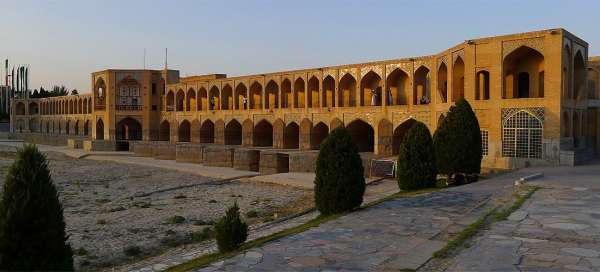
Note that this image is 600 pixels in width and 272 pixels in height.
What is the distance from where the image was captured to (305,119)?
94.3 feet

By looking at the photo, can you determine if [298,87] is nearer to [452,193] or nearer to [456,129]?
[456,129]

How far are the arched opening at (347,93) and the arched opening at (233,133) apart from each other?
9.48 meters

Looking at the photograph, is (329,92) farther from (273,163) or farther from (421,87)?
(273,163)

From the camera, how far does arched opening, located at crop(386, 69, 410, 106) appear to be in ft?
84.6

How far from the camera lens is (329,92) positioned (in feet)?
97.1

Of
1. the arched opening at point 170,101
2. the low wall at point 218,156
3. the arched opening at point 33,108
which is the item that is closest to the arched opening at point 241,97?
the low wall at point 218,156

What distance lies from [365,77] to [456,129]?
1230 cm

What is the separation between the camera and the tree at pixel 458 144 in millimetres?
14125

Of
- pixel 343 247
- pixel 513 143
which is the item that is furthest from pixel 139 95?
pixel 343 247

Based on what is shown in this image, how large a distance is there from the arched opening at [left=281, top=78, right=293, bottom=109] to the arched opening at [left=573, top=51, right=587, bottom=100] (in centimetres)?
1606

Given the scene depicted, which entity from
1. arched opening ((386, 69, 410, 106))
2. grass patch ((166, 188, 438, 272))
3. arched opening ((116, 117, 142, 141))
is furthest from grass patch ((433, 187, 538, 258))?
arched opening ((116, 117, 142, 141))

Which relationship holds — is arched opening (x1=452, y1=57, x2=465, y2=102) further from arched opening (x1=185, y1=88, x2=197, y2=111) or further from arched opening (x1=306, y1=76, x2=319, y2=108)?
arched opening (x1=185, y1=88, x2=197, y2=111)

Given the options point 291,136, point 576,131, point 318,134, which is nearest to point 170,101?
point 291,136

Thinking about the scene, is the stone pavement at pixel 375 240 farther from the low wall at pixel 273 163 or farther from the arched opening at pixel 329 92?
the arched opening at pixel 329 92
